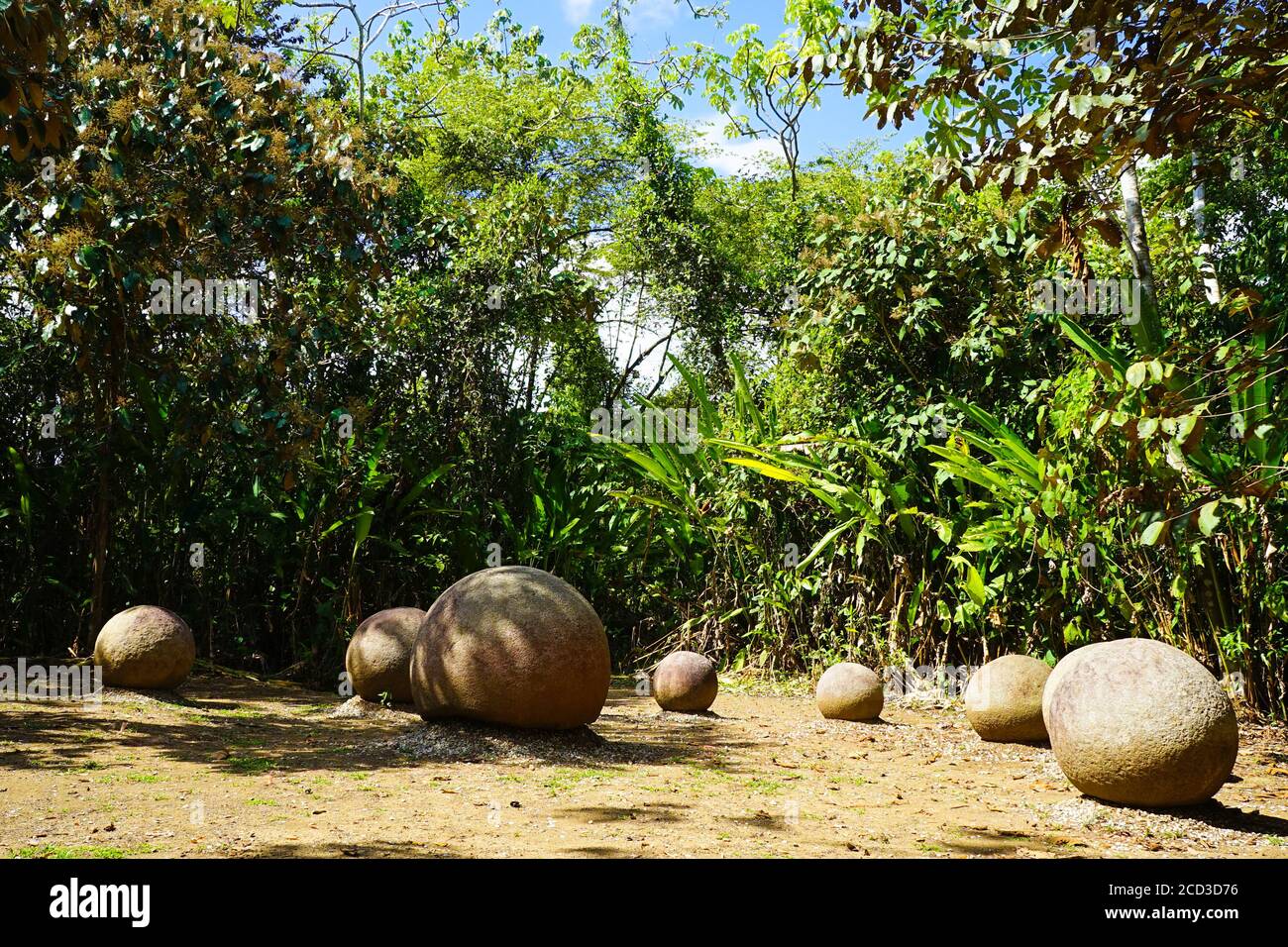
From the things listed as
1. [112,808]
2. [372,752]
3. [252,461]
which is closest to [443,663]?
[372,752]

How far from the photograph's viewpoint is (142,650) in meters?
8.01

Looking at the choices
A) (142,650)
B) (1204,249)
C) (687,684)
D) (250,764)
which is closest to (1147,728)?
(687,684)

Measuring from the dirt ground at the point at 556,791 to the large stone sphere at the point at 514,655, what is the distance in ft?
0.68

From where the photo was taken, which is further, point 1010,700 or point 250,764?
point 1010,700

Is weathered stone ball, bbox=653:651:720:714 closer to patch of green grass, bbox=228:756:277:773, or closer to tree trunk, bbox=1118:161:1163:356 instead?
patch of green grass, bbox=228:756:277:773

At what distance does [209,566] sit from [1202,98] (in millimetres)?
10157

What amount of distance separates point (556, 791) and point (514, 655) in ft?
3.70

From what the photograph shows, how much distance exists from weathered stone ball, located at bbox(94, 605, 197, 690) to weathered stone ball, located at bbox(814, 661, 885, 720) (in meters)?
5.36

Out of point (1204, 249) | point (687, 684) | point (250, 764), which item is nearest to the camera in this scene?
point (250, 764)

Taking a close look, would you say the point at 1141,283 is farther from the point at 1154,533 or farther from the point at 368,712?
the point at 368,712

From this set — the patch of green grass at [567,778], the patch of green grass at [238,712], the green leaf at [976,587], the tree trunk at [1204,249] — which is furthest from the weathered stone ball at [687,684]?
the tree trunk at [1204,249]

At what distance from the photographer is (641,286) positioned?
1845 cm

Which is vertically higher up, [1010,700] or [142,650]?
[142,650]
